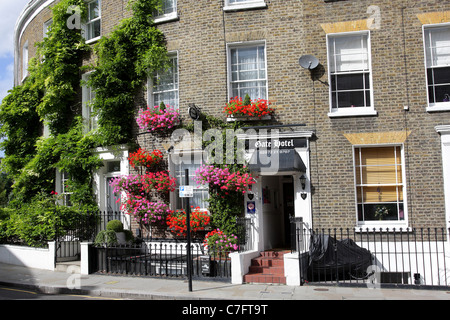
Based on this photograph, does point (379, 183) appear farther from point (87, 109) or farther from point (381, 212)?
point (87, 109)

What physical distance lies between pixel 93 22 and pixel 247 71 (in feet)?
22.6

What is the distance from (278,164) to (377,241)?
→ 335cm

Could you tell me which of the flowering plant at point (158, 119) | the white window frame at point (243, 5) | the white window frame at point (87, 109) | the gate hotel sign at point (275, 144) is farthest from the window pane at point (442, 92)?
the white window frame at point (87, 109)

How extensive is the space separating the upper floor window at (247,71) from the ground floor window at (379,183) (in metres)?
3.57

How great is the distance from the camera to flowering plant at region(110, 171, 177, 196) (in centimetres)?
1314

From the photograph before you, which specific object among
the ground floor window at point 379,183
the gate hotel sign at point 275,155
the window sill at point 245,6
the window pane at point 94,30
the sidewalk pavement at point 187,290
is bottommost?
the sidewalk pavement at point 187,290

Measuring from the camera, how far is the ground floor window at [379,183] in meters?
11.9

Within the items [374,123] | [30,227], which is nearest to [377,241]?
[374,123]

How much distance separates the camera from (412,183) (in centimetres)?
1166

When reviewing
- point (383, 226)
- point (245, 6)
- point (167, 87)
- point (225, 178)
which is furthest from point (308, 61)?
point (383, 226)

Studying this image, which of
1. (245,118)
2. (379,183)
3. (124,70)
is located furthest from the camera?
(124,70)

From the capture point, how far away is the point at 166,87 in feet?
46.8

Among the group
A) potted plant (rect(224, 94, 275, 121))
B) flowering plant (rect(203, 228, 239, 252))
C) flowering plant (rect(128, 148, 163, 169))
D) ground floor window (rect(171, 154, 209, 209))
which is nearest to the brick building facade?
potted plant (rect(224, 94, 275, 121))

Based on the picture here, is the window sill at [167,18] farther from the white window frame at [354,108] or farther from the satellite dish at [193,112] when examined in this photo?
the white window frame at [354,108]
